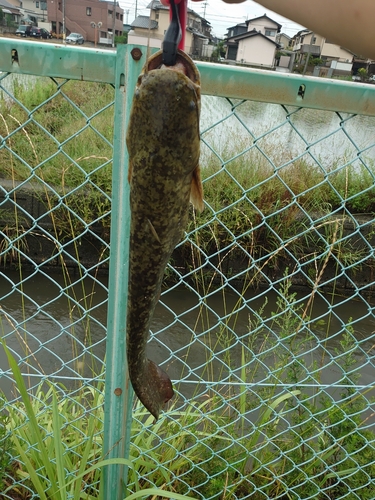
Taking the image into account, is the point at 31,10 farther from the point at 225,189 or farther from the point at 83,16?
the point at 225,189

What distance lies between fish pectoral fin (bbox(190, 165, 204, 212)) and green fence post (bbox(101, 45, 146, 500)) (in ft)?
1.10

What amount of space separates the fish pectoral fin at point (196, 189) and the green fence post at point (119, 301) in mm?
335

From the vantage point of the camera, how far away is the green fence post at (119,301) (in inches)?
41.5

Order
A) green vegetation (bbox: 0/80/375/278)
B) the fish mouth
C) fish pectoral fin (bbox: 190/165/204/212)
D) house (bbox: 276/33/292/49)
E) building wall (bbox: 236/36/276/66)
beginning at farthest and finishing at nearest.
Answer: house (bbox: 276/33/292/49), building wall (bbox: 236/36/276/66), green vegetation (bbox: 0/80/375/278), fish pectoral fin (bbox: 190/165/204/212), the fish mouth

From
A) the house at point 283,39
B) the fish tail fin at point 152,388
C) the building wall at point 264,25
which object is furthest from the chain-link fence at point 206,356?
the building wall at point 264,25

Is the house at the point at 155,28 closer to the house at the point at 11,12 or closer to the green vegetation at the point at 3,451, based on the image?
the green vegetation at the point at 3,451

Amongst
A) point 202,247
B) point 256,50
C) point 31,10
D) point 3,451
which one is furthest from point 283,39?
point 3,451

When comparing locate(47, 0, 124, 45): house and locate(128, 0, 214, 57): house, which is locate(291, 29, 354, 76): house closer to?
locate(47, 0, 124, 45): house

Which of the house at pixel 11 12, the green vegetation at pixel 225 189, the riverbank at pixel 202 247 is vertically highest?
the house at pixel 11 12

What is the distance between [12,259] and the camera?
461 centimetres

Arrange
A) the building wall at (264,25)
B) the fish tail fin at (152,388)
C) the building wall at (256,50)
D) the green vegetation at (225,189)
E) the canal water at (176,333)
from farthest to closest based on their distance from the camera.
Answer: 1. the building wall at (264,25)
2. the building wall at (256,50)
3. the green vegetation at (225,189)
4. the canal water at (176,333)
5. the fish tail fin at (152,388)

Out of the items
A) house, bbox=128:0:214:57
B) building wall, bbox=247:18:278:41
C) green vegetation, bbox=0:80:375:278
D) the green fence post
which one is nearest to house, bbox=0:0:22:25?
building wall, bbox=247:18:278:41

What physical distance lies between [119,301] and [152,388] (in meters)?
0.33

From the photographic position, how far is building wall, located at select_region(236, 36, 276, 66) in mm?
30781
